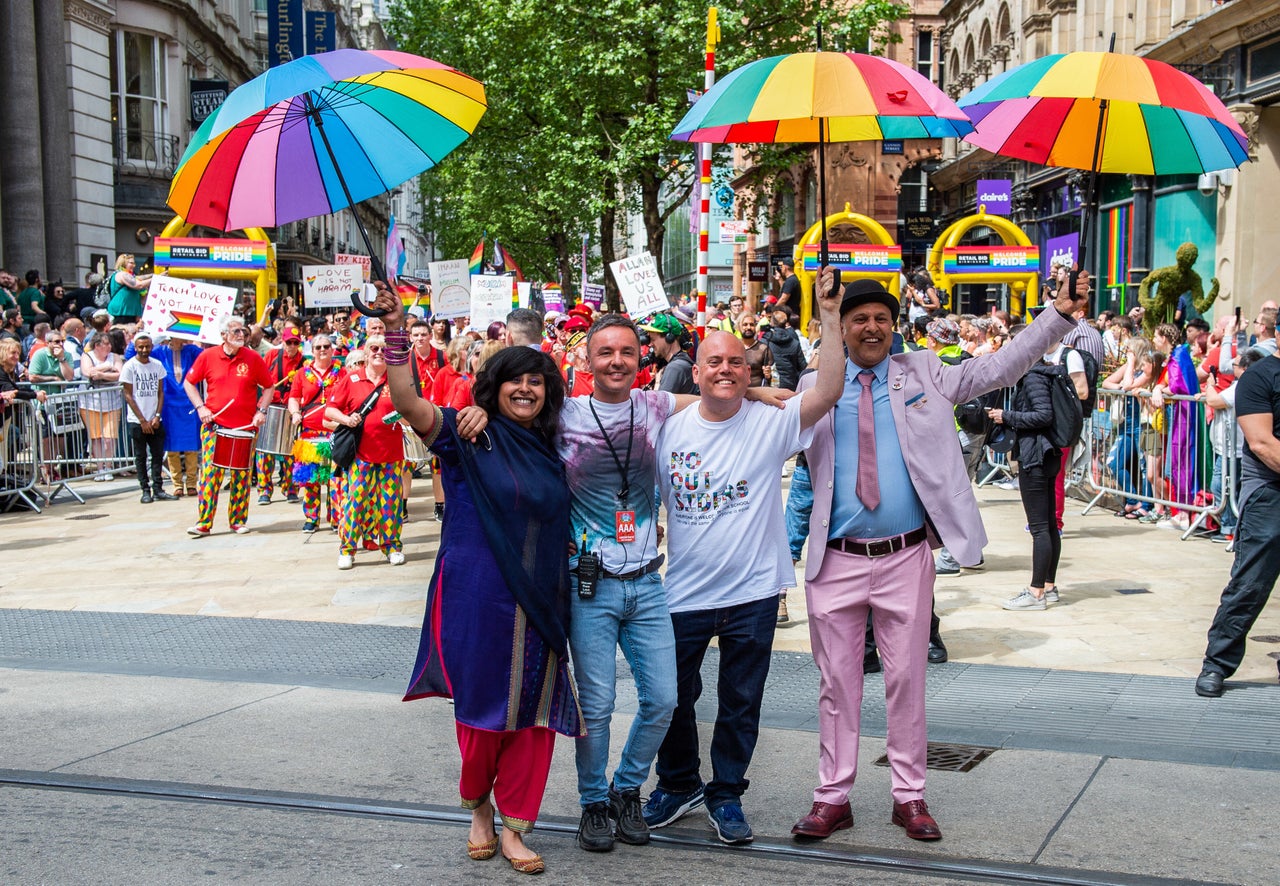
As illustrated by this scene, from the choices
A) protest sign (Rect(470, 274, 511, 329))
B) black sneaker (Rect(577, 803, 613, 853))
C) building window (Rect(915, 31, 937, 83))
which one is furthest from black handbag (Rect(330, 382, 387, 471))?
building window (Rect(915, 31, 937, 83))

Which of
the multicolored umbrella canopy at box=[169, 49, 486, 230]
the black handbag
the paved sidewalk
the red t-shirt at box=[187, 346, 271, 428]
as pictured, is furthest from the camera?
the red t-shirt at box=[187, 346, 271, 428]

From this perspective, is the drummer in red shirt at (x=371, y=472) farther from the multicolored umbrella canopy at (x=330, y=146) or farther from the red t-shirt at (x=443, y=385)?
the multicolored umbrella canopy at (x=330, y=146)

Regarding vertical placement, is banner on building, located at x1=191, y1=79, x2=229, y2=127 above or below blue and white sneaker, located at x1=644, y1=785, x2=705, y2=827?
above

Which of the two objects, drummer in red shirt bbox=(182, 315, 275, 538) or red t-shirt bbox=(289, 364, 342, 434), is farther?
drummer in red shirt bbox=(182, 315, 275, 538)

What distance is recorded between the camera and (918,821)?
15.9 feet

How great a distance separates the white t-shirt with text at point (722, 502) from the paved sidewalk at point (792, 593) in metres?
3.30

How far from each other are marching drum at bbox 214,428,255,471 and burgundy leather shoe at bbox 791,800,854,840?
888 centimetres

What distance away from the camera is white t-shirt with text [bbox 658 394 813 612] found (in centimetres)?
477

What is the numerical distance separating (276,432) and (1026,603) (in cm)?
713

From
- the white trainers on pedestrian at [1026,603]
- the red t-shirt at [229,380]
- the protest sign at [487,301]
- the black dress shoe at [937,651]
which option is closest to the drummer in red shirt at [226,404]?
the red t-shirt at [229,380]

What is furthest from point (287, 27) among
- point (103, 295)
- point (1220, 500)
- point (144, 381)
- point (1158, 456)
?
point (1220, 500)

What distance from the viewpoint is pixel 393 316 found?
175 inches

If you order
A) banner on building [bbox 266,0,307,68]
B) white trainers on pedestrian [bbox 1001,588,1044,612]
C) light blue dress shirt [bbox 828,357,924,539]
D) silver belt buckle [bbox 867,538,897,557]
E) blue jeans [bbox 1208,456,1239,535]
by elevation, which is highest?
banner on building [bbox 266,0,307,68]

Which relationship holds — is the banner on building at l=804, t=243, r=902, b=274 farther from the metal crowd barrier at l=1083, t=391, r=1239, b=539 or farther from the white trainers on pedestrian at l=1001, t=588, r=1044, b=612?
the white trainers on pedestrian at l=1001, t=588, r=1044, b=612
